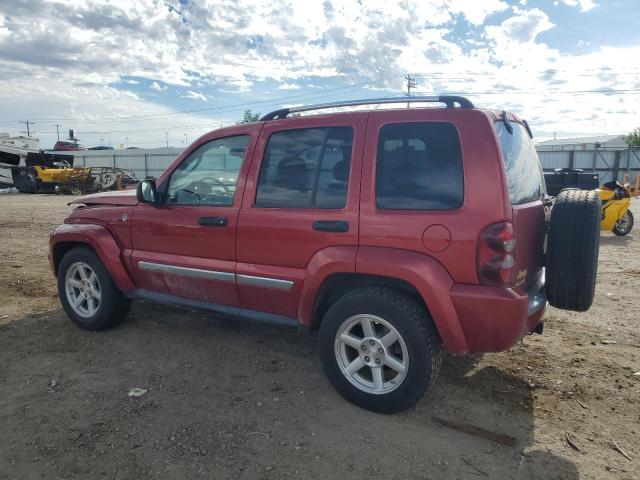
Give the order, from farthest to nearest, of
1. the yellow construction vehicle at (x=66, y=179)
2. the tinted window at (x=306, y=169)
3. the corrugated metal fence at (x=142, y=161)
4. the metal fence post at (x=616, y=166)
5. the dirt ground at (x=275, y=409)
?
the corrugated metal fence at (x=142, y=161)
the metal fence post at (x=616, y=166)
the yellow construction vehicle at (x=66, y=179)
the tinted window at (x=306, y=169)
the dirt ground at (x=275, y=409)

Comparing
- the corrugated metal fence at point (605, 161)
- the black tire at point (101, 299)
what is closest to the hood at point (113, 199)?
the black tire at point (101, 299)

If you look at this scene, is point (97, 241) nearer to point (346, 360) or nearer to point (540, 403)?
point (346, 360)

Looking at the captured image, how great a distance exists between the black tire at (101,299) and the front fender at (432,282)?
8.95ft

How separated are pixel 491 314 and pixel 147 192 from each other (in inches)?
113

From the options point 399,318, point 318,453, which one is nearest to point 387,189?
point 399,318

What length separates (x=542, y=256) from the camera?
3389 mm

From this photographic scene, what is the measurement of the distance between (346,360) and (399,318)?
54 centimetres

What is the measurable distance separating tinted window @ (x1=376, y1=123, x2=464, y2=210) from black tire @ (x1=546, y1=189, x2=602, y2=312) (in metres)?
0.78

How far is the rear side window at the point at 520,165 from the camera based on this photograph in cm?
296

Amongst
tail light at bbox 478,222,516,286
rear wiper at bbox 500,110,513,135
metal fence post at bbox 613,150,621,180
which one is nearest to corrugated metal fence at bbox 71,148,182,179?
metal fence post at bbox 613,150,621,180

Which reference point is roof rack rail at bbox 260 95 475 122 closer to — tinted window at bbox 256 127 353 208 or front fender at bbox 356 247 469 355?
tinted window at bbox 256 127 353 208

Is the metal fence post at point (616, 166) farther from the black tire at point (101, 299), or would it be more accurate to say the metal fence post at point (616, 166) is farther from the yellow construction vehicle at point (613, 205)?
the black tire at point (101, 299)

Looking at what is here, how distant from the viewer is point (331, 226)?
3.21 m

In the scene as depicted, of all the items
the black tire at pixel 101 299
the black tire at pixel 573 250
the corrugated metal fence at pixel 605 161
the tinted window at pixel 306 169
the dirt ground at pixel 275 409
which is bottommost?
the dirt ground at pixel 275 409
